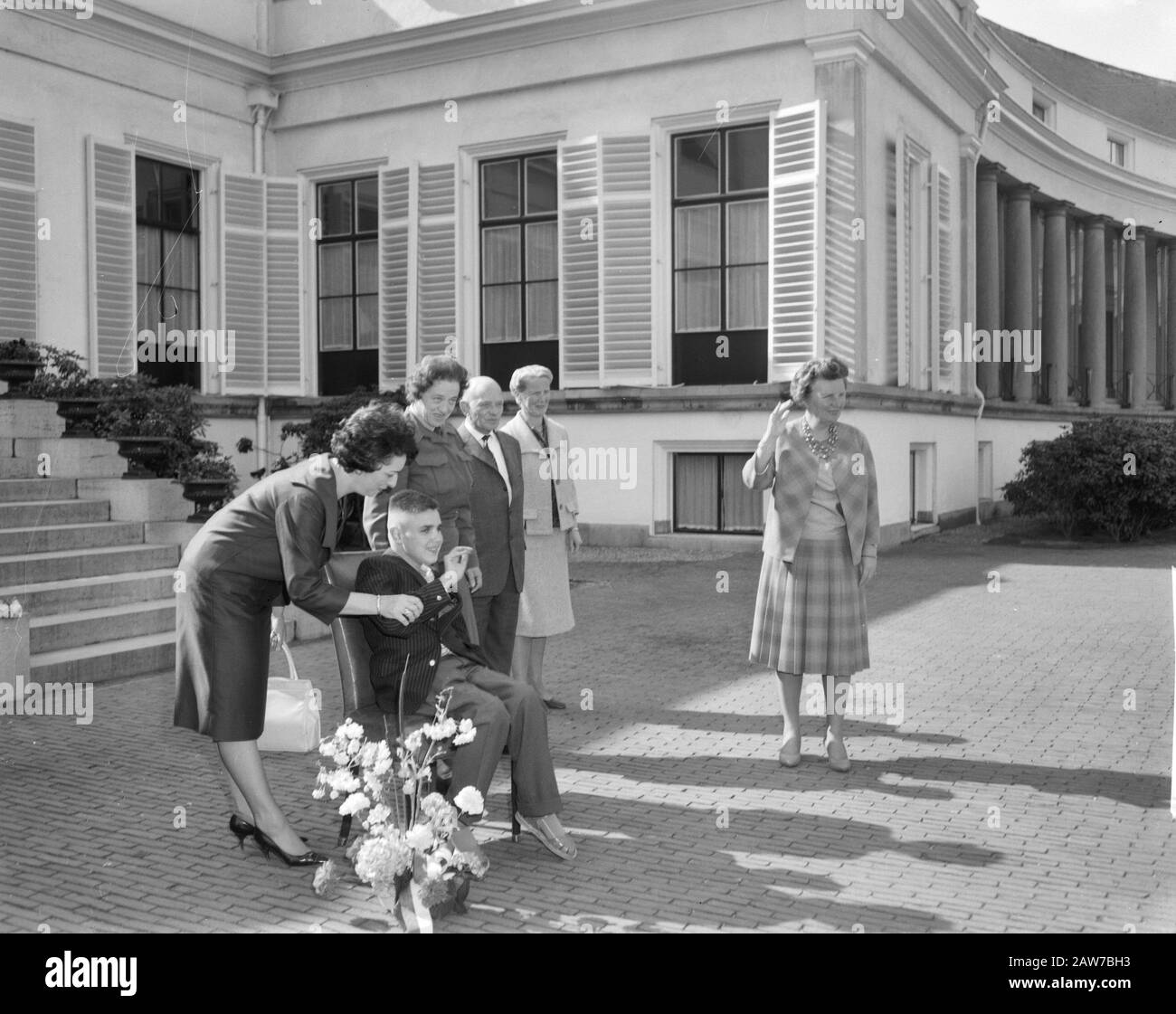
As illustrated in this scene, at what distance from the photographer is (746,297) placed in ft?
51.2

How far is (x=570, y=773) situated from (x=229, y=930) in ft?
7.02

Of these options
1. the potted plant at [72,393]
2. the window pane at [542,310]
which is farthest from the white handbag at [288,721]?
the window pane at [542,310]

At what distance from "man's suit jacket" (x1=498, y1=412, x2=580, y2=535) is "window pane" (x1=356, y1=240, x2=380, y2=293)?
1157 centimetres

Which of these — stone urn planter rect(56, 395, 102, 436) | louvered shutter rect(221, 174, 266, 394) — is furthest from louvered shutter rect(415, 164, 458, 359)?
stone urn planter rect(56, 395, 102, 436)

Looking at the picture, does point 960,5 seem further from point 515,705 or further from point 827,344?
point 515,705

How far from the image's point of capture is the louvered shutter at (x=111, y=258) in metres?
15.5

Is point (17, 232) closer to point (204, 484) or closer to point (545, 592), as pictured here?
point (204, 484)

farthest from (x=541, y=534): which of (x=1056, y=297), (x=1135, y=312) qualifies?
(x=1135, y=312)

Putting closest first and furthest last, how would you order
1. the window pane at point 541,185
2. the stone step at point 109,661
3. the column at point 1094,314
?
the stone step at point 109,661, the window pane at point 541,185, the column at point 1094,314

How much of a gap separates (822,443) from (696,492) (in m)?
9.76

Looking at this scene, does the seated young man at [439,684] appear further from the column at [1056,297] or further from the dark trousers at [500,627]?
the column at [1056,297]

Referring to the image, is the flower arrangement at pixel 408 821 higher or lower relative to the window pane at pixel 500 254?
lower

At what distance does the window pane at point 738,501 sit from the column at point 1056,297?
12.0 m
